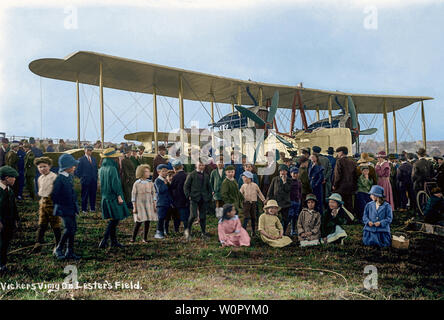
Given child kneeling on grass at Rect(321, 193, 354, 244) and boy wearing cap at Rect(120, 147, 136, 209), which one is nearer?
child kneeling on grass at Rect(321, 193, 354, 244)

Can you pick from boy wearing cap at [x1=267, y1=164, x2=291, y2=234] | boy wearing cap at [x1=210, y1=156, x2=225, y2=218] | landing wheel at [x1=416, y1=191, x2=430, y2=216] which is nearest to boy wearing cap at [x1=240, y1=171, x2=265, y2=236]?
boy wearing cap at [x1=267, y1=164, x2=291, y2=234]

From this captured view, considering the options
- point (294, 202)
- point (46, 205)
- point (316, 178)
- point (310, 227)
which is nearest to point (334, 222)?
point (310, 227)

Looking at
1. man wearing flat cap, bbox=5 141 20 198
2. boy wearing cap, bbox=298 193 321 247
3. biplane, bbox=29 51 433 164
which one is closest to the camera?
boy wearing cap, bbox=298 193 321 247

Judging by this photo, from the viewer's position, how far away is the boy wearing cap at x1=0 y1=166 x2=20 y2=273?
3039 millimetres

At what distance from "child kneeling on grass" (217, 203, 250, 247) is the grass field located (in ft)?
0.46

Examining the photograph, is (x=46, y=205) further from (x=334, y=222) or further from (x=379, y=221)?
(x=379, y=221)

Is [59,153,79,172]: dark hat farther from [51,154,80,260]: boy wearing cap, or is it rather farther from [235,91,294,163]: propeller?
[235,91,294,163]: propeller

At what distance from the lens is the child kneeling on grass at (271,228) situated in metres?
4.19

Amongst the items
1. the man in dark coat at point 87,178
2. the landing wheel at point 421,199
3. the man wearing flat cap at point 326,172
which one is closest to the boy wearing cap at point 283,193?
the man wearing flat cap at point 326,172

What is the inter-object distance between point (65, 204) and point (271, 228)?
9.33 ft

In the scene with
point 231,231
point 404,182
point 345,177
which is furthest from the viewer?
point 404,182

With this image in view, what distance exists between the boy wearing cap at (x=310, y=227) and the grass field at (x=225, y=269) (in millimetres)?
157

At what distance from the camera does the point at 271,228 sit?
4.25m

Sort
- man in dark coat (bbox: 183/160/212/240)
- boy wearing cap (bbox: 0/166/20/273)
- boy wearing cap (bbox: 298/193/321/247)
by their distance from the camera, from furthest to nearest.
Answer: man in dark coat (bbox: 183/160/212/240) → boy wearing cap (bbox: 298/193/321/247) → boy wearing cap (bbox: 0/166/20/273)
